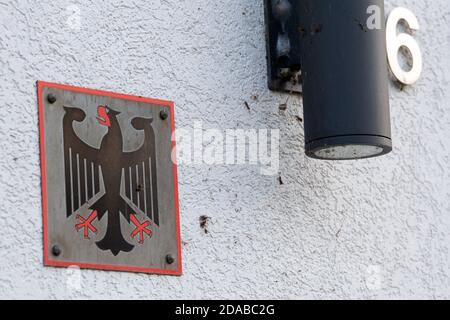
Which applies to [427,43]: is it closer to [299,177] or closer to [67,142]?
[299,177]

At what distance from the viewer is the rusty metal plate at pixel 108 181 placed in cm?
438

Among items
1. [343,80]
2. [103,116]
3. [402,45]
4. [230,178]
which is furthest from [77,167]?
[402,45]

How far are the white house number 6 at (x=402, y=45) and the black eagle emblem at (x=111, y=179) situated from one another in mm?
1625

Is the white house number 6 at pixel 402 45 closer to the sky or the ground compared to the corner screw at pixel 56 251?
closer to the sky

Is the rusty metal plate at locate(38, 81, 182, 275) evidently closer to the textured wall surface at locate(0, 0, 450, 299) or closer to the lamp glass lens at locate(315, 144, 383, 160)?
the textured wall surface at locate(0, 0, 450, 299)

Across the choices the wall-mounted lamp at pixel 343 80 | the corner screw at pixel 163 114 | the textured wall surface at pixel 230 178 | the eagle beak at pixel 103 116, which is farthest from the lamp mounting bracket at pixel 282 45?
the eagle beak at pixel 103 116

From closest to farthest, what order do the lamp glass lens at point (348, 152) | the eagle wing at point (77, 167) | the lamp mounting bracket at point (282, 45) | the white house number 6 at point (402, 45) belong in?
the eagle wing at point (77, 167) → the lamp glass lens at point (348, 152) → the lamp mounting bracket at point (282, 45) → the white house number 6 at point (402, 45)

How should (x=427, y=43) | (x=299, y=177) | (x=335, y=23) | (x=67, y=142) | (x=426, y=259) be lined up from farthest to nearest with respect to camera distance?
1. (x=427, y=43)
2. (x=426, y=259)
3. (x=299, y=177)
4. (x=335, y=23)
5. (x=67, y=142)

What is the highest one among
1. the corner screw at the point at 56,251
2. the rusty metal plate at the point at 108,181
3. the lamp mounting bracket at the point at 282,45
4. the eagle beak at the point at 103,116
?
the lamp mounting bracket at the point at 282,45

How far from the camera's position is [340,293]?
524 cm

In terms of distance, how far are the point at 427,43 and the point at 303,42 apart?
4.20 feet

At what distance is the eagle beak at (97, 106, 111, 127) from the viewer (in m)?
4.59

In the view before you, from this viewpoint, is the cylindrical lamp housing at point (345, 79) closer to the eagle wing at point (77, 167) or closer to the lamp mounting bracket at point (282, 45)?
the lamp mounting bracket at point (282, 45)
